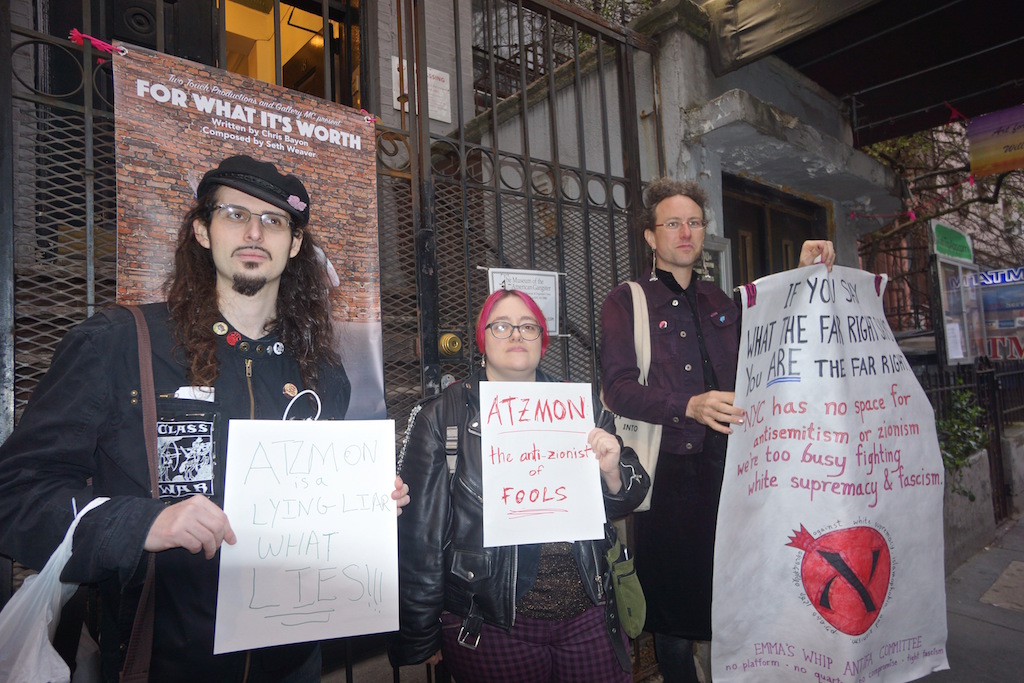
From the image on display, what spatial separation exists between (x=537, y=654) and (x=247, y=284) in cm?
151

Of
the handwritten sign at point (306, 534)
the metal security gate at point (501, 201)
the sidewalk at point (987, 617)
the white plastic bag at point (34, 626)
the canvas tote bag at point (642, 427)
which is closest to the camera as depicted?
the white plastic bag at point (34, 626)

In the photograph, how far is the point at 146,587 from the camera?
4.70 ft

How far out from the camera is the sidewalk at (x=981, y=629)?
3479 millimetres

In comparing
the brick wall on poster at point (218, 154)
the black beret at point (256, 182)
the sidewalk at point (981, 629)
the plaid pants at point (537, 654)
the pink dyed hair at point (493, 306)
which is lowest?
the sidewalk at point (981, 629)

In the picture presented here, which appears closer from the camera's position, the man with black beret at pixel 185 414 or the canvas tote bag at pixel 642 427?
the man with black beret at pixel 185 414

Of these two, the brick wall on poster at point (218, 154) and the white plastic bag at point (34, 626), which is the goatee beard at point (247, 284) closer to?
the white plastic bag at point (34, 626)

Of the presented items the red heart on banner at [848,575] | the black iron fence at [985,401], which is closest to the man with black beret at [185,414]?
the red heart on banner at [848,575]

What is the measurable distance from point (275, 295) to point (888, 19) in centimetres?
494

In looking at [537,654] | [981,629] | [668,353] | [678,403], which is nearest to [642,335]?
[668,353]

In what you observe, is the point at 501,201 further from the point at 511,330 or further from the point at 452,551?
the point at 452,551

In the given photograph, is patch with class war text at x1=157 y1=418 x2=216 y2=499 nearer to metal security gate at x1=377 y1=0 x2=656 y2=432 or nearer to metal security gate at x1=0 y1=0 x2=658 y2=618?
metal security gate at x1=0 y1=0 x2=658 y2=618

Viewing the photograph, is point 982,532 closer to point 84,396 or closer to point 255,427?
point 255,427

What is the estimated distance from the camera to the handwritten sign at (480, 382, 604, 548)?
1863 millimetres

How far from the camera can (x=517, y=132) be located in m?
4.96
